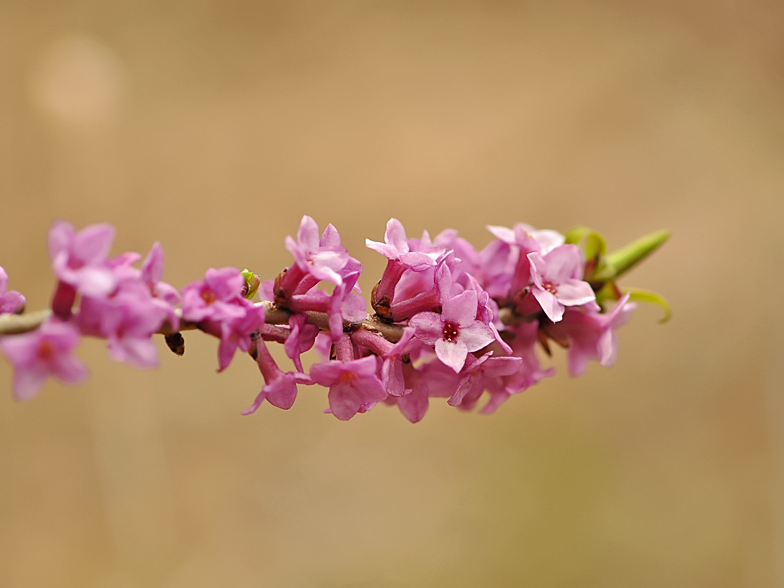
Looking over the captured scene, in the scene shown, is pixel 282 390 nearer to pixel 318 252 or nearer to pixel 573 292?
pixel 318 252

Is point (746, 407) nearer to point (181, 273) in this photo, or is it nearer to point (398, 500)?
point (398, 500)

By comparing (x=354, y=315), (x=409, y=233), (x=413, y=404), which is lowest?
(x=409, y=233)

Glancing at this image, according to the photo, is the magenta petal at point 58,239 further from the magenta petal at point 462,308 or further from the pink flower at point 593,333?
the pink flower at point 593,333

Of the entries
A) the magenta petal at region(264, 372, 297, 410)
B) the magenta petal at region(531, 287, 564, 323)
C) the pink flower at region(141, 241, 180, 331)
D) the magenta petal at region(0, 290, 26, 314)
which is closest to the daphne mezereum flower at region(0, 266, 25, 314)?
the magenta petal at region(0, 290, 26, 314)

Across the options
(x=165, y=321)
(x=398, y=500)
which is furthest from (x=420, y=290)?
(x=398, y=500)

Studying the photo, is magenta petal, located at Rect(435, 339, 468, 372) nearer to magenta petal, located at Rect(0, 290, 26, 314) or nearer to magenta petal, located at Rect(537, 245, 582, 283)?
magenta petal, located at Rect(537, 245, 582, 283)

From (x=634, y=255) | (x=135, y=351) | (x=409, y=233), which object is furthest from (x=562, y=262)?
(x=409, y=233)

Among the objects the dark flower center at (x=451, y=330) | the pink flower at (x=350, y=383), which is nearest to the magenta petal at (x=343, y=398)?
the pink flower at (x=350, y=383)
